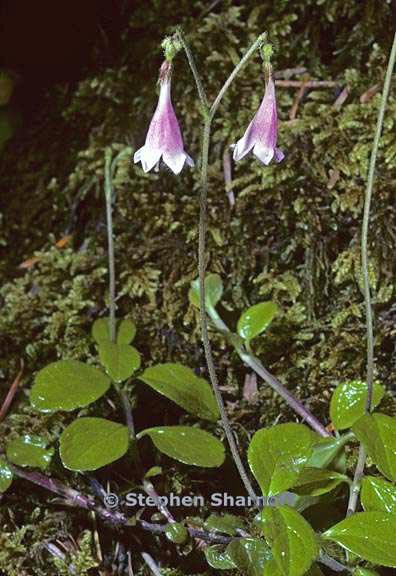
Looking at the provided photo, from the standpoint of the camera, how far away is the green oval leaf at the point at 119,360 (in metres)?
2.12

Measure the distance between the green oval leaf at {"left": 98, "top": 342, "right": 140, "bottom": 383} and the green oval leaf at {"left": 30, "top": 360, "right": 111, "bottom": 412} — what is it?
29 millimetres

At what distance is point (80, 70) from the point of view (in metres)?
2.94

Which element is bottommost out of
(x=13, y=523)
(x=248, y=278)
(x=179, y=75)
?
(x=13, y=523)

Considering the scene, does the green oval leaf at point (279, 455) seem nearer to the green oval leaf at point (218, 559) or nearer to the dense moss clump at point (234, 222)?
the green oval leaf at point (218, 559)

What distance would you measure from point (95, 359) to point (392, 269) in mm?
943

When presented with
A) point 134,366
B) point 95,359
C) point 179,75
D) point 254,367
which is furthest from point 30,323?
point 179,75

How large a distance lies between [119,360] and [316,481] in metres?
0.64

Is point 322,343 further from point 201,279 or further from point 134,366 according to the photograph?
point 201,279

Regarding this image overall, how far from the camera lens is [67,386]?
6.81 feet

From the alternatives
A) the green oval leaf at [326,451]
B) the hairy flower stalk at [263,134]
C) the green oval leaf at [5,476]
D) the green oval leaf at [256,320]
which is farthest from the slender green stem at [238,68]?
the green oval leaf at [5,476]

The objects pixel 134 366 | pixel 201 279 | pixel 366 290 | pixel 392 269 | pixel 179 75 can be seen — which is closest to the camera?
pixel 201 279

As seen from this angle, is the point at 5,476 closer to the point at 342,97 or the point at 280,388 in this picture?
the point at 280,388

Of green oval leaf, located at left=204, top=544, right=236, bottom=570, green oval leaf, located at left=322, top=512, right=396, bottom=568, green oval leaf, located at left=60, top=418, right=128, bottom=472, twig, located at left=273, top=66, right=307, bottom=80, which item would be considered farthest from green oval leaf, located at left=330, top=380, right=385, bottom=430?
twig, located at left=273, top=66, right=307, bottom=80

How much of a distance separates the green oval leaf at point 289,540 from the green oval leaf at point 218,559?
0.55ft
